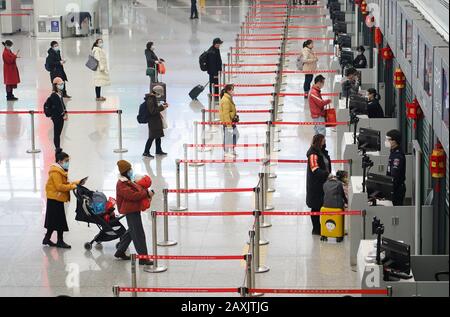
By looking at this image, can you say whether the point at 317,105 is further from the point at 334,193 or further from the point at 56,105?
the point at 334,193

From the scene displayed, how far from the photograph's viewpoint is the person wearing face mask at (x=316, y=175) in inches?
671

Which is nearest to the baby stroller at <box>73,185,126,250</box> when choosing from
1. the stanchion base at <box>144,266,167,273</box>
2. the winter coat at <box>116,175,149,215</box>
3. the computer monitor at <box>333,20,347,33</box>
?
the stanchion base at <box>144,266,167,273</box>

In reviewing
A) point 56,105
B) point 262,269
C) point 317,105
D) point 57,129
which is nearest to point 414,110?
point 262,269

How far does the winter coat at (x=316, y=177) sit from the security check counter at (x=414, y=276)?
3.16m

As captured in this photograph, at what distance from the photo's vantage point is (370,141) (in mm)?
17922

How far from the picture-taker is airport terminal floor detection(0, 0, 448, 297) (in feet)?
51.0

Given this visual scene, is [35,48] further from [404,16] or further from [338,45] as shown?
[404,16]

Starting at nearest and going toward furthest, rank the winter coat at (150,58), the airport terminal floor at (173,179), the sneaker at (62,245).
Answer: the airport terminal floor at (173,179) → the sneaker at (62,245) → the winter coat at (150,58)

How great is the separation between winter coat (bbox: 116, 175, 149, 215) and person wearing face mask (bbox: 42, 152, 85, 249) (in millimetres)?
1096

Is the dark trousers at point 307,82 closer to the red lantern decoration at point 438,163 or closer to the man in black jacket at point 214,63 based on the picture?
the man in black jacket at point 214,63

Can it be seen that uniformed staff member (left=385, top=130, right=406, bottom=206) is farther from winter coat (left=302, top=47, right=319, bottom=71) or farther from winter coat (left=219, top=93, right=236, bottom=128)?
winter coat (left=302, top=47, right=319, bottom=71)

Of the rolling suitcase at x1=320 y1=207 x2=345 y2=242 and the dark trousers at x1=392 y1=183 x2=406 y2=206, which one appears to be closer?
the dark trousers at x1=392 y1=183 x2=406 y2=206

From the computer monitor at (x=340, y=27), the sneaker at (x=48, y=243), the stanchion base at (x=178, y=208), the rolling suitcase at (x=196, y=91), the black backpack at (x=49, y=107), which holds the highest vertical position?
the computer monitor at (x=340, y=27)

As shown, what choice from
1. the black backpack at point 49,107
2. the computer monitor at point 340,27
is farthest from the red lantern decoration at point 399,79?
the computer monitor at point 340,27
